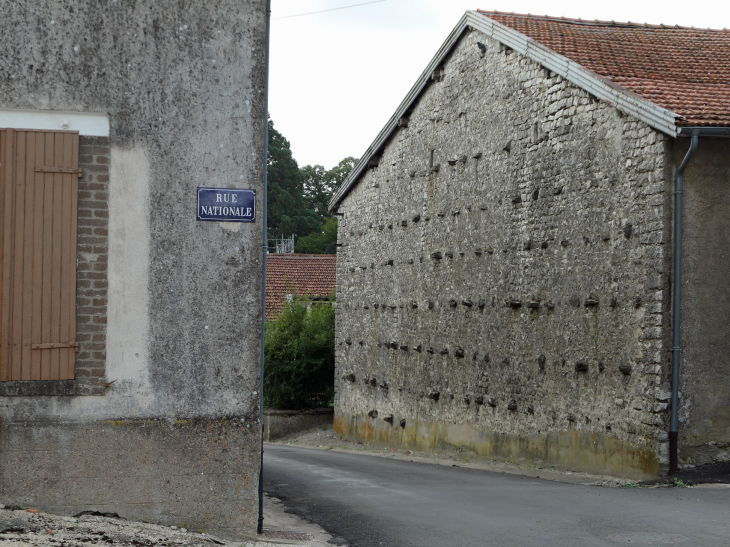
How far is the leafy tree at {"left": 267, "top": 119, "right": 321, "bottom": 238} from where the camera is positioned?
58.5m

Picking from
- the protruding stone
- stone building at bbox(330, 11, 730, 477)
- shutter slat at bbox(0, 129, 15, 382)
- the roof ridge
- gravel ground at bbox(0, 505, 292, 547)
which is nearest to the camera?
gravel ground at bbox(0, 505, 292, 547)

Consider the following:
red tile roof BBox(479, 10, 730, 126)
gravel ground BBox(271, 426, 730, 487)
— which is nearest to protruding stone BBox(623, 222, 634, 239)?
red tile roof BBox(479, 10, 730, 126)

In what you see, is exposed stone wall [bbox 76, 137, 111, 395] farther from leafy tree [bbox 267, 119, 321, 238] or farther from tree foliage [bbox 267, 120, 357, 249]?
leafy tree [bbox 267, 119, 321, 238]

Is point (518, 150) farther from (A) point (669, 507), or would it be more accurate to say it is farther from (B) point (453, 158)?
(A) point (669, 507)

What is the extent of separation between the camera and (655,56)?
13.7 m

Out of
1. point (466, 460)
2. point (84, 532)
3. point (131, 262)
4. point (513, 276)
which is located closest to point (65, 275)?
point (131, 262)

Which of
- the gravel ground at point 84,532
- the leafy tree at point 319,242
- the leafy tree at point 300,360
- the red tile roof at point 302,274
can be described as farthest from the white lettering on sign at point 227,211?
the leafy tree at point 319,242

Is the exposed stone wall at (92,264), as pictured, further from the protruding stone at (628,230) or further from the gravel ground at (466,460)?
the protruding stone at (628,230)

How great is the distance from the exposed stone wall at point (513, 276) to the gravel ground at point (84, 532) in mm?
6676

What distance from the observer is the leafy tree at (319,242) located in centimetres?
5588

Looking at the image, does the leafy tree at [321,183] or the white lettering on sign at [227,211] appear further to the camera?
the leafy tree at [321,183]

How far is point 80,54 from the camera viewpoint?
642cm

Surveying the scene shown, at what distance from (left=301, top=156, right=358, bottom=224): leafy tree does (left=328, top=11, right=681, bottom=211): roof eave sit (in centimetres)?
4265

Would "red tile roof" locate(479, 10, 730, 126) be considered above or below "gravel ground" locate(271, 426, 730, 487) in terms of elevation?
above
